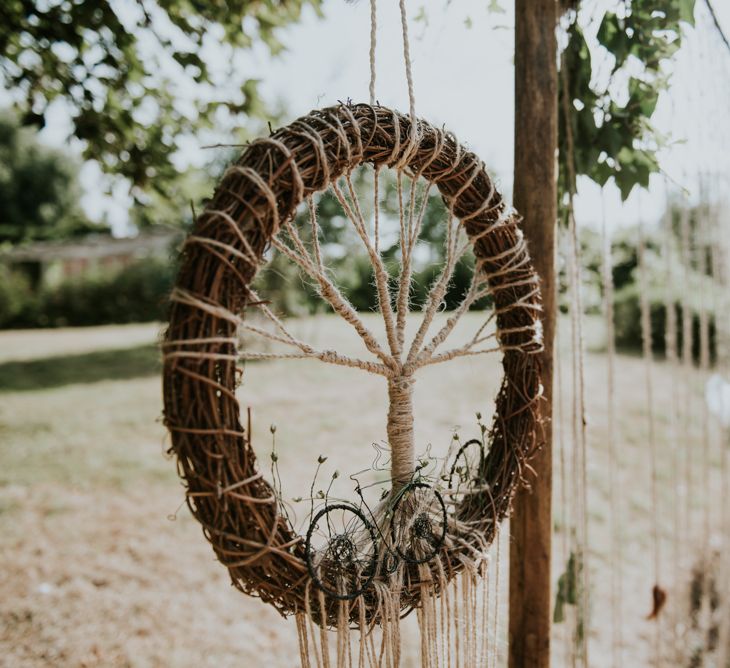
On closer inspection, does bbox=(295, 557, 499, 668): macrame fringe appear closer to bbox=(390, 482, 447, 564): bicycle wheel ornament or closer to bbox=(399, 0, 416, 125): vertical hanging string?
bbox=(390, 482, 447, 564): bicycle wheel ornament

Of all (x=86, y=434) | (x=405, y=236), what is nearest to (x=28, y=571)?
(x=86, y=434)

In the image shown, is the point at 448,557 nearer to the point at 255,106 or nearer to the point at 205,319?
the point at 205,319

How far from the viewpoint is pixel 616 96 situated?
5.87 ft

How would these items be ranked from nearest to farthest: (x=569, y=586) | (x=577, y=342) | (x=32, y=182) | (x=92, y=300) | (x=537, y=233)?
(x=537, y=233)
(x=577, y=342)
(x=569, y=586)
(x=92, y=300)
(x=32, y=182)

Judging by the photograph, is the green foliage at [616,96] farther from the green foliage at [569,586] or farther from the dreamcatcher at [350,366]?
the green foliage at [569,586]

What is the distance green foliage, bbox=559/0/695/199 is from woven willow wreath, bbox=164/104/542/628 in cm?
58

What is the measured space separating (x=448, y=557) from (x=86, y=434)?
604cm

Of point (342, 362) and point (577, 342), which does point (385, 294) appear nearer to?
point (342, 362)

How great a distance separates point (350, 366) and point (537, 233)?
77 cm

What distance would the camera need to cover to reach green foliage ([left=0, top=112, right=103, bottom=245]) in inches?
1163

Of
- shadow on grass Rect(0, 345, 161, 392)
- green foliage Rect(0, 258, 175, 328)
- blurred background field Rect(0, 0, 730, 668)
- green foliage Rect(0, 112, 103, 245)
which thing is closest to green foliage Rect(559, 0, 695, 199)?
blurred background field Rect(0, 0, 730, 668)

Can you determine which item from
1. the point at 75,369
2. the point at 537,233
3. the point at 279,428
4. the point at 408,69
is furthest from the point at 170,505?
the point at 75,369

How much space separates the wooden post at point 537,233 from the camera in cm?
162

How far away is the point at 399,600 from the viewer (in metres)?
1.22
